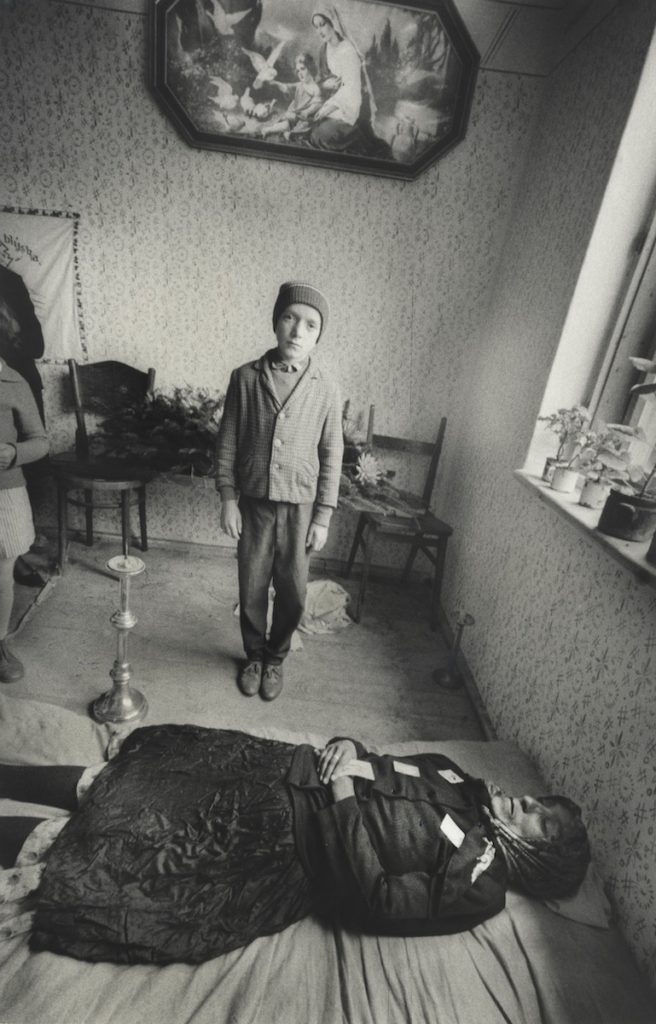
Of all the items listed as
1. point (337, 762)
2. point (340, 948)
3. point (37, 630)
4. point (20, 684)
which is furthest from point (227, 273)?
point (340, 948)

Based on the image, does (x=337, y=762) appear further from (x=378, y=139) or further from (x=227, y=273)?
(x=378, y=139)

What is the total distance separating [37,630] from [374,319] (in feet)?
8.34

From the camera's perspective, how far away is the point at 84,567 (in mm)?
3025

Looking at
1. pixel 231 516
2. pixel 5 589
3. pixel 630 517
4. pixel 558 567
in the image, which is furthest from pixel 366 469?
pixel 5 589

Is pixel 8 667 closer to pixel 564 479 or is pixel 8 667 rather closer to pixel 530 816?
pixel 530 816

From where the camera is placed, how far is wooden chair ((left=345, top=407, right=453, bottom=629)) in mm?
2768

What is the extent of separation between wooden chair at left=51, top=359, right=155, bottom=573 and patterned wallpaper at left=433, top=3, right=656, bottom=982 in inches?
75.3

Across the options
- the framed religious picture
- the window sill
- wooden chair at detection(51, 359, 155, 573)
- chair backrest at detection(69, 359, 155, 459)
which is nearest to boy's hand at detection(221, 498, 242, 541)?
wooden chair at detection(51, 359, 155, 573)

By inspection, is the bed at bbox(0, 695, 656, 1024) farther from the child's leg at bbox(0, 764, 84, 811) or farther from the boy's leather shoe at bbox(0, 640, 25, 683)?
the boy's leather shoe at bbox(0, 640, 25, 683)

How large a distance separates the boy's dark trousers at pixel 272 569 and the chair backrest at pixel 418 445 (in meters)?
1.25

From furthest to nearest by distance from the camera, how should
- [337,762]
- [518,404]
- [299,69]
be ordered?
1. [299,69]
2. [518,404]
3. [337,762]

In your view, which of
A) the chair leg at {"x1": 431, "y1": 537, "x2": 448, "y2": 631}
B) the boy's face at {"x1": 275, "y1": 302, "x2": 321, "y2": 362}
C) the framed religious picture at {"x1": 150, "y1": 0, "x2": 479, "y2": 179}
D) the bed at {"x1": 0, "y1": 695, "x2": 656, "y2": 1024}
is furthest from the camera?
the chair leg at {"x1": 431, "y1": 537, "x2": 448, "y2": 631}

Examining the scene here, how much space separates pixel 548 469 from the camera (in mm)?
2016

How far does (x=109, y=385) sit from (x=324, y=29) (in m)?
2.19
